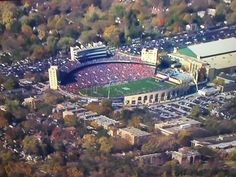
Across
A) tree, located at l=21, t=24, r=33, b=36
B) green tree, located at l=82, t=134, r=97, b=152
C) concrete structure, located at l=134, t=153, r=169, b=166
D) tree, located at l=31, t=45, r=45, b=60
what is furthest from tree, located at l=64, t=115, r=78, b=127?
tree, located at l=21, t=24, r=33, b=36

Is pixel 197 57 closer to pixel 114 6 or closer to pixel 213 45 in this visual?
pixel 213 45

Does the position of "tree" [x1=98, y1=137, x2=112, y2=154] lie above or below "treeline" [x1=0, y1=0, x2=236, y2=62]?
below

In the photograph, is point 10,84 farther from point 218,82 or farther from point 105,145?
point 218,82

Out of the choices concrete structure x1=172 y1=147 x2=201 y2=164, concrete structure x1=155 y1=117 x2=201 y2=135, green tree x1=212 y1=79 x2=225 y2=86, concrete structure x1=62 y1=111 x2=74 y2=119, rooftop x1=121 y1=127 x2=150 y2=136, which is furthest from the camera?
green tree x1=212 y1=79 x2=225 y2=86

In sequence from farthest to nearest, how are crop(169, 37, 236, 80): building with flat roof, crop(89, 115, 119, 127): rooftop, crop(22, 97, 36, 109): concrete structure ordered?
crop(169, 37, 236, 80): building with flat roof → crop(22, 97, 36, 109): concrete structure → crop(89, 115, 119, 127): rooftop

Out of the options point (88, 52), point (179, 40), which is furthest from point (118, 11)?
point (88, 52)

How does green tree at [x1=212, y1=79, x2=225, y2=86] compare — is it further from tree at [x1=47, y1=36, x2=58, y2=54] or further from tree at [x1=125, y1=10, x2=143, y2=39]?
tree at [x1=47, y1=36, x2=58, y2=54]
